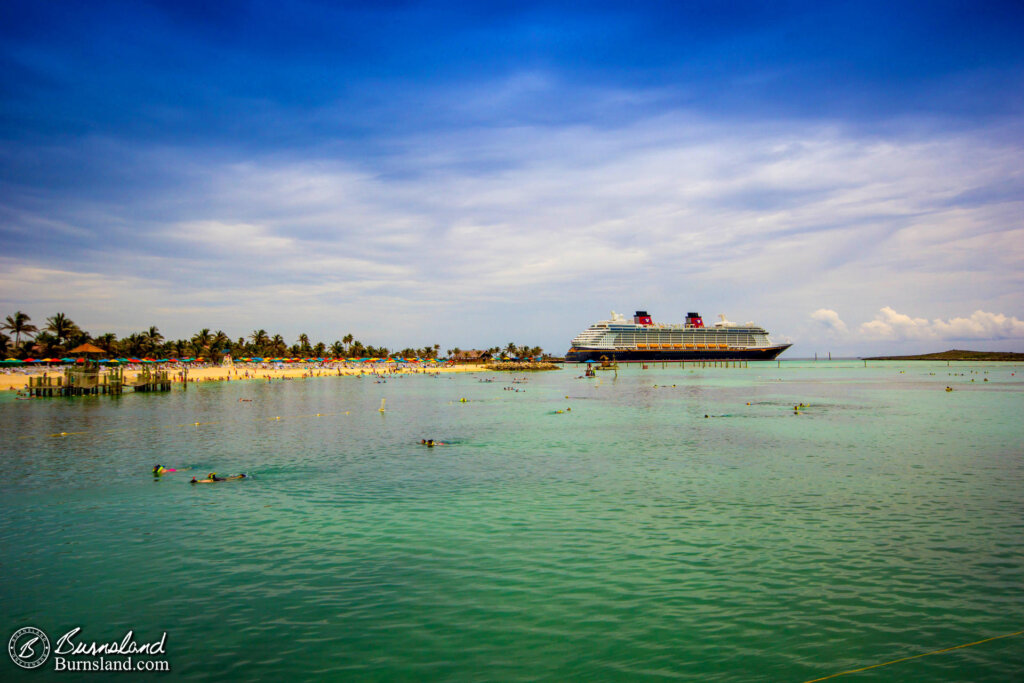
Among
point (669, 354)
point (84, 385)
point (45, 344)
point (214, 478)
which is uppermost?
point (45, 344)

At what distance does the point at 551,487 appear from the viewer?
20078 millimetres

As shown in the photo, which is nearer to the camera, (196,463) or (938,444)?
(196,463)

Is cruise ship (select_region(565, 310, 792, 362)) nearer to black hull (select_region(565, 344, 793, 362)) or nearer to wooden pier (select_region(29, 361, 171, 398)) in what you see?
black hull (select_region(565, 344, 793, 362))

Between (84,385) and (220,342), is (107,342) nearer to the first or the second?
(220,342)

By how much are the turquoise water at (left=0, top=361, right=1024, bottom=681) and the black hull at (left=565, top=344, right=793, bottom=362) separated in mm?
151124

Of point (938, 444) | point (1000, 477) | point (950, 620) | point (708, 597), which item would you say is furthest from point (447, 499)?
point (938, 444)

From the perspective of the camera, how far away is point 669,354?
183750 millimetres

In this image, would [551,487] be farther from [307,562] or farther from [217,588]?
[217,588]

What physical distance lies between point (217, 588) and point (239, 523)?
4.84 meters

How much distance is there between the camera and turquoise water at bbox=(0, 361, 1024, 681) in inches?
346

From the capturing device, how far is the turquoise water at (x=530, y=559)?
→ 346 inches

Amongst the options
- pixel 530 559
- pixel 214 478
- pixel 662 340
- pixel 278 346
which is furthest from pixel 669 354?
pixel 530 559

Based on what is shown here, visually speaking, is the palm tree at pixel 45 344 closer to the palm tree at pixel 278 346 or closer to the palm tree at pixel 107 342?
the palm tree at pixel 107 342

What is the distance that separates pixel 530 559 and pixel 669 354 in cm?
17827
